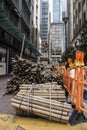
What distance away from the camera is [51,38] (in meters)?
100

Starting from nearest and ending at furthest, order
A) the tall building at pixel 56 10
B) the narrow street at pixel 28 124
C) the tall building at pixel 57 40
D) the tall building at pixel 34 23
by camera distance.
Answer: the narrow street at pixel 28 124 < the tall building at pixel 34 23 < the tall building at pixel 57 40 < the tall building at pixel 56 10

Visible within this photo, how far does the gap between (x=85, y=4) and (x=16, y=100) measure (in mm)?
40201

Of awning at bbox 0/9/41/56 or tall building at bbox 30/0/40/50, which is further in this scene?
tall building at bbox 30/0/40/50

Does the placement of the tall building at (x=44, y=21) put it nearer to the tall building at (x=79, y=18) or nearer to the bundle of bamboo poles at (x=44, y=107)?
the tall building at (x=79, y=18)

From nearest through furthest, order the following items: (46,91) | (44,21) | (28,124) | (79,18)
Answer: (28,124) < (46,91) < (79,18) < (44,21)

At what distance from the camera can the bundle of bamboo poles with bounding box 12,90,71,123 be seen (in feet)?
17.7

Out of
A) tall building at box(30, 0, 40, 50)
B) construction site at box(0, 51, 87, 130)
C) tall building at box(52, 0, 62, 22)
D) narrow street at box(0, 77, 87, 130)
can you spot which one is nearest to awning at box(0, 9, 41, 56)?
construction site at box(0, 51, 87, 130)

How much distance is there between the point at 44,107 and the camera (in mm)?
5590

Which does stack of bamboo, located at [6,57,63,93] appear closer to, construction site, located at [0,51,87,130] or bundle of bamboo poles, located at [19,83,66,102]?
bundle of bamboo poles, located at [19,83,66,102]

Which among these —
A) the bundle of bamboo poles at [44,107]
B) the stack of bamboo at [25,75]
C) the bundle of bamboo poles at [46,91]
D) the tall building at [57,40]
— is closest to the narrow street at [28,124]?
the bundle of bamboo poles at [44,107]

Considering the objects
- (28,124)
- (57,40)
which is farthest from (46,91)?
(57,40)

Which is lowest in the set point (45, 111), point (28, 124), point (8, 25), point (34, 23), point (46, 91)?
point (28, 124)

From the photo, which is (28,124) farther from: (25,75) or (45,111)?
(25,75)

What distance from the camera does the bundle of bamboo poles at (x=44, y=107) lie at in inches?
213
